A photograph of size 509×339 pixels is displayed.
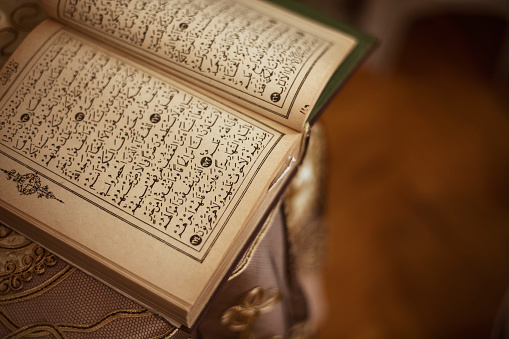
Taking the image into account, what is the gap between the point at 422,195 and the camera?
1.20m

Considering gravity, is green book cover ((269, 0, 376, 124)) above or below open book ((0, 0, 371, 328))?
above

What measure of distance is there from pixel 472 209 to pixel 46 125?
1093 millimetres

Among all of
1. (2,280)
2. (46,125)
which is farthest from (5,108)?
(2,280)

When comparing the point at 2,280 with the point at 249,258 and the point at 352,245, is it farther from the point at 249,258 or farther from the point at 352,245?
the point at 352,245

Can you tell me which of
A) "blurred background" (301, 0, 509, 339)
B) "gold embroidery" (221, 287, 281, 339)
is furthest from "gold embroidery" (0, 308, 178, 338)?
"blurred background" (301, 0, 509, 339)

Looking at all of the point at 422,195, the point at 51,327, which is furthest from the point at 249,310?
the point at 422,195

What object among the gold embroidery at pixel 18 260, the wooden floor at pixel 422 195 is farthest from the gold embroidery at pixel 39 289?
the wooden floor at pixel 422 195

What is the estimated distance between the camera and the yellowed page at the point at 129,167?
16.1 inches

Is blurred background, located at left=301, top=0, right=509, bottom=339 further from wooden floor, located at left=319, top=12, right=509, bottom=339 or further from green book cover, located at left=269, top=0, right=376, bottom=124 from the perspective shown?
green book cover, located at left=269, top=0, right=376, bottom=124

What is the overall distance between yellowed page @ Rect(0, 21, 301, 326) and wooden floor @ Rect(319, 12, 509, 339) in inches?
27.7

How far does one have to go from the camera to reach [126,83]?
1.61ft

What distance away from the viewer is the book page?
0.48 metres

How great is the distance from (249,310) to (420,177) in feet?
2.86

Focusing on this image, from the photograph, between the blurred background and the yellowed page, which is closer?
the yellowed page
